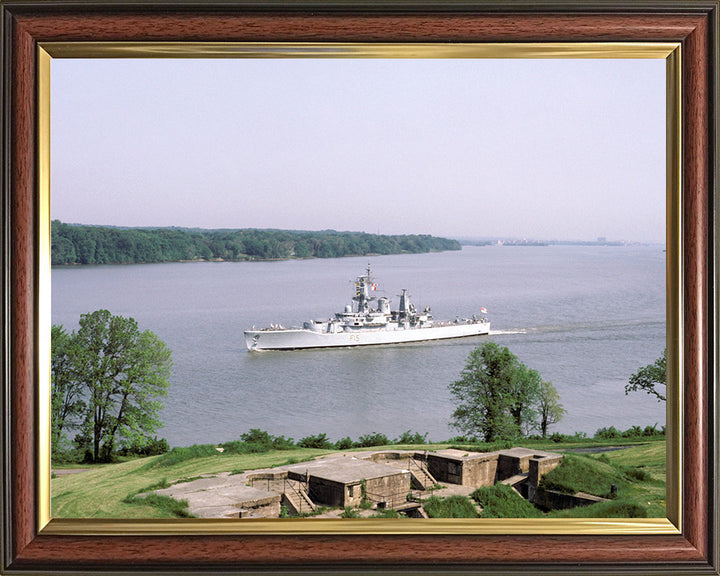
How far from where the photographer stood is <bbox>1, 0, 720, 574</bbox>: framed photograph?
1.65 m

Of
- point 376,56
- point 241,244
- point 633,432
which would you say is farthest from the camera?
point 241,244

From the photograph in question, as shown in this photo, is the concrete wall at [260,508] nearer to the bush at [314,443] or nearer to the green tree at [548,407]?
the bush at [314,443]

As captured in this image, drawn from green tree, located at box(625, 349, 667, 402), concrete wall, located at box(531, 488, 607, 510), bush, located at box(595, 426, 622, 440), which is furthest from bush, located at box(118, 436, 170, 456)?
green tree, located at box(625, 349, 667, 402)

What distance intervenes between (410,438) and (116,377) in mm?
939

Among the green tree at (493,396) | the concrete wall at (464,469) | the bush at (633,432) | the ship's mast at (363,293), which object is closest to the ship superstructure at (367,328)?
the ship's mast at (363,293)

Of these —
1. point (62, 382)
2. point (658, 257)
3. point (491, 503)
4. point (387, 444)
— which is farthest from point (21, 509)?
point (658, 257)

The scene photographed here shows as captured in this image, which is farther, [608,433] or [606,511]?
[608,433]

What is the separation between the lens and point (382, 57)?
5.68 feet

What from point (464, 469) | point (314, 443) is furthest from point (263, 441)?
point (464, 469)

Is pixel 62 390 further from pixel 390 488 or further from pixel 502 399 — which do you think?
pixel 502 399

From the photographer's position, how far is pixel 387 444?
2.02 meters

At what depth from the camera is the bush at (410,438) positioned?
6.66 feet

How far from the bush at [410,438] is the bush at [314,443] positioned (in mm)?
206

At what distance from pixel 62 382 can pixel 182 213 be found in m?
0.62
